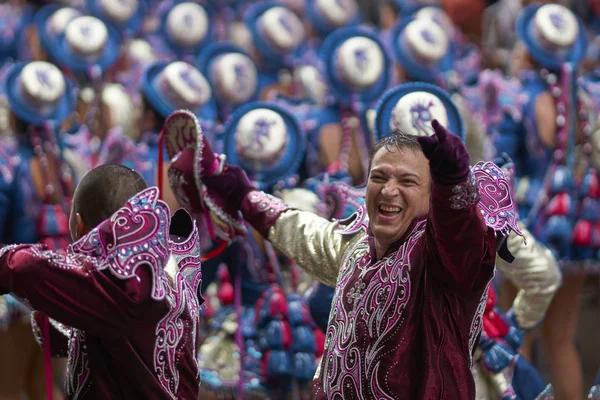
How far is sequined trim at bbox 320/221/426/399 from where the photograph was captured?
319 cm

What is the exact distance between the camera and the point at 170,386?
3.16 metres

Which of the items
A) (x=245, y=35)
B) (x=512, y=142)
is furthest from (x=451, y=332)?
(x=245, y=35)

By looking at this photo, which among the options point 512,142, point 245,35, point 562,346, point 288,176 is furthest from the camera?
point 245,35

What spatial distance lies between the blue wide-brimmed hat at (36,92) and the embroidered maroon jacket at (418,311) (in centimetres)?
328

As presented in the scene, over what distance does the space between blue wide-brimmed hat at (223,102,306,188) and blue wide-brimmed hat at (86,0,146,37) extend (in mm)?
4526

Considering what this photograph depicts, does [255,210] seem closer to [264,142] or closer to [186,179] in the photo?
[186,179]

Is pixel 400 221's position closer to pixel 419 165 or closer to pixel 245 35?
pixel 419 165

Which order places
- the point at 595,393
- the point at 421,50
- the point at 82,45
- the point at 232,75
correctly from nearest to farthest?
the point at 595,393 < the point at 421,50 < the point at 232,75 < the point at 82,45

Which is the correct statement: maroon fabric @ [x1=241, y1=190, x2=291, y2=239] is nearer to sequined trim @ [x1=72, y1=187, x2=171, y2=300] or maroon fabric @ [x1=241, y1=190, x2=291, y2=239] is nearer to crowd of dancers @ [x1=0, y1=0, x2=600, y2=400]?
crowd of dancers @ [x1=0, y1=0, x2=600, y2=400]

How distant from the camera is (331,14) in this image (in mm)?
10117

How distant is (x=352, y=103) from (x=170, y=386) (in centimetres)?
350

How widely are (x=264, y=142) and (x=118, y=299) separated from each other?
2593 millimetres

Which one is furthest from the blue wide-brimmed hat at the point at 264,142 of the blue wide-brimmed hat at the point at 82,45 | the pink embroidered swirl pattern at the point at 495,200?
the blue wide-brimmed hat at the point at 82,45

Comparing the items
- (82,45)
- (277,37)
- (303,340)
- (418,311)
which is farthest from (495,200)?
(277,37)
